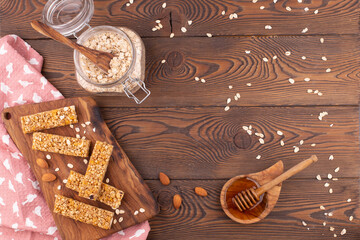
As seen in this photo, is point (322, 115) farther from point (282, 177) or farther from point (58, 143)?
point (58, 143)

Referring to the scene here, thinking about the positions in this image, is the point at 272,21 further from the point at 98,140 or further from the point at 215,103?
the point at 98,140

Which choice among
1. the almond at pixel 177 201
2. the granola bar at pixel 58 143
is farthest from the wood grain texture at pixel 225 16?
the almond at pixel 177 201

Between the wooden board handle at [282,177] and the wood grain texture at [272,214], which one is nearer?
the wooden board handle at [282,177]

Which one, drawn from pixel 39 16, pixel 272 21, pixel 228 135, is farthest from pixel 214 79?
pixel 39 16

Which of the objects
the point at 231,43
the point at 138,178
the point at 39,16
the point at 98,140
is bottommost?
the point at 138,178

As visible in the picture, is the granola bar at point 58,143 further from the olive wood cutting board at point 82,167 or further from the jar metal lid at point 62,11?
the jar metal lid at point 62,11

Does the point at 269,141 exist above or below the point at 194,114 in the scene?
below
